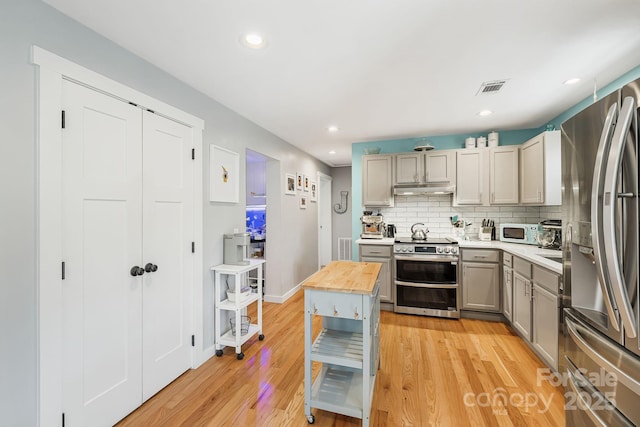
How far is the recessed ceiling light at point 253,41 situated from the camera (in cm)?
172

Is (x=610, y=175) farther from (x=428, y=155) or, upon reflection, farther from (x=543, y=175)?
(x=428, y=155)

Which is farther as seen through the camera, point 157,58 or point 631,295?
point 157,58

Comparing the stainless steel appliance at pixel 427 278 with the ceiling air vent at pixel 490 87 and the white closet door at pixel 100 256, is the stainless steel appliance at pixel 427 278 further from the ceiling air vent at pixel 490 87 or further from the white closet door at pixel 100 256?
the white closet door at pixel 100 256

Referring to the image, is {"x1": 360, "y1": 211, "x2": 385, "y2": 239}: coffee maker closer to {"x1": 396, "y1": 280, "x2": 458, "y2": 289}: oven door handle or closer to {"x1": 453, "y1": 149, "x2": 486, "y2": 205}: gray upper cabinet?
{"x1": 396, "y1": 280, "x2": 458, "y2": 289}: oven door handle

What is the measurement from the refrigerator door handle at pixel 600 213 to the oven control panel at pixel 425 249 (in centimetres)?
249

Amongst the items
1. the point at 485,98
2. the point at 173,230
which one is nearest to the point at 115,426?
the point at 173,230

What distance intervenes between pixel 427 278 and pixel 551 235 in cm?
143

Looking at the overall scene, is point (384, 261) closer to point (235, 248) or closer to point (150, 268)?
point (235, 248)

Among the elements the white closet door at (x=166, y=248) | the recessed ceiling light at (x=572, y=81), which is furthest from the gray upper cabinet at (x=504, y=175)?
the white closet door at (x=166, y=248)

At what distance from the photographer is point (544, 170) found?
2975mm

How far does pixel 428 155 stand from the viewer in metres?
3.91

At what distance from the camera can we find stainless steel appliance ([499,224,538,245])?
3.31 metres

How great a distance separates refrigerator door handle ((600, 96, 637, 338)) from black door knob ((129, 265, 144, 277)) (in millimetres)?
2573

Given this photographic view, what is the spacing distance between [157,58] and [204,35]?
531mm
